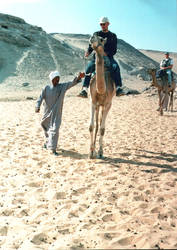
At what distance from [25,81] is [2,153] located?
26.3 metres

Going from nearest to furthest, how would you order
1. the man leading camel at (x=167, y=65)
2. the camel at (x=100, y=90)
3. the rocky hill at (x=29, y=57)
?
the camel at (x=100, y=90) < the man leading camel at (x=167, y=65) < the rocky hill at (x=29, y=57)

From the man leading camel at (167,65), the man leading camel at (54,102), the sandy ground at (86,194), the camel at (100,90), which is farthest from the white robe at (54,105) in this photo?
the man leading camel at (167,65)

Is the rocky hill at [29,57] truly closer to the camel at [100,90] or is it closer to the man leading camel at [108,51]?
the man leading camel at [108,51]

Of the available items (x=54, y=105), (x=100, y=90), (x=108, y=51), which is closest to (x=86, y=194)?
(x=100, y=90)

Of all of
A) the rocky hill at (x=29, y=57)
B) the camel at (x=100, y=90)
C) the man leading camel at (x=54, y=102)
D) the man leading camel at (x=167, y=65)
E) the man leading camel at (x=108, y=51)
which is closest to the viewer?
the camel at (x=100, y=90)

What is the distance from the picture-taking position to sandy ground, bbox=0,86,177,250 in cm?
323

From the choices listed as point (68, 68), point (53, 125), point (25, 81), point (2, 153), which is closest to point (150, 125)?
point (53, 125)

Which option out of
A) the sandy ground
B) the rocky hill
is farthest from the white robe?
the rocky hill

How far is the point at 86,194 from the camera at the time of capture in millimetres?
4492

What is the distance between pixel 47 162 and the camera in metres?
6.07

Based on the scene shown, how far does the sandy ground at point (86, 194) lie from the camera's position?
127 inches

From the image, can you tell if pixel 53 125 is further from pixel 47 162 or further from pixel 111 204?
pixel 111 204

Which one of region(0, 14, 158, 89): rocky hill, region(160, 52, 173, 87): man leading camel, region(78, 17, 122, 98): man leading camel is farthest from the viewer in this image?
region(0, 14, 158, 89): rocky hill

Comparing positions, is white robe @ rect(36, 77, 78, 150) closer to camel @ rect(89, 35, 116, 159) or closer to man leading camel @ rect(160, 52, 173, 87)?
camel @ rect(89, 35, 116, 159)
